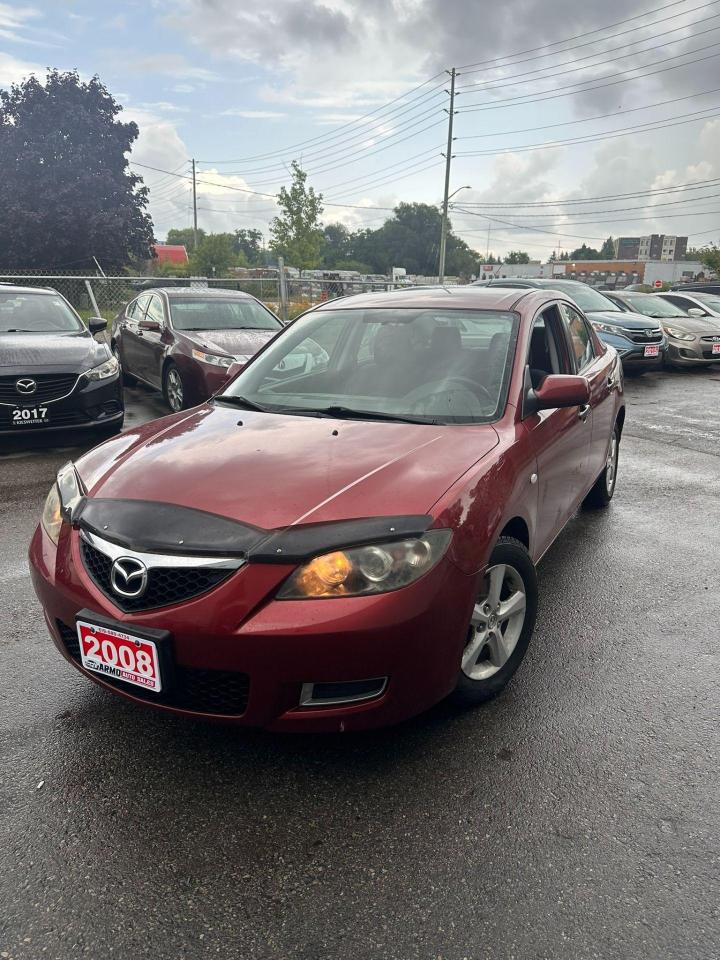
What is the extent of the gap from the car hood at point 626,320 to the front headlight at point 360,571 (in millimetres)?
11259

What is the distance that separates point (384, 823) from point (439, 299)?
2.59m

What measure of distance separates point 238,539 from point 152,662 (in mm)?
449

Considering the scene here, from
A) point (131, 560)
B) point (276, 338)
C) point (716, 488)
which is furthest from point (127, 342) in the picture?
point (131, 560)

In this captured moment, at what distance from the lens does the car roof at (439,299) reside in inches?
142

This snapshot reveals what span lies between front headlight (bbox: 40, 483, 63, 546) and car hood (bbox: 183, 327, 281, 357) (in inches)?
204

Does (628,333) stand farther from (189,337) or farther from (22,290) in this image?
(22,290)

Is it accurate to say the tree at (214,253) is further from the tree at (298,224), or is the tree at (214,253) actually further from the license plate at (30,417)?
the license plate at (30,417)

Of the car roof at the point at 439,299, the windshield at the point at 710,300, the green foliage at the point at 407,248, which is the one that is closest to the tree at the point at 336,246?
the green foliage at the point at 407,248

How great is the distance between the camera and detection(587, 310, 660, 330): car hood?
12.3m

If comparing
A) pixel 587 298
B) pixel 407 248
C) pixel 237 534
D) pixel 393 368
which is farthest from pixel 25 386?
pixel 407 248

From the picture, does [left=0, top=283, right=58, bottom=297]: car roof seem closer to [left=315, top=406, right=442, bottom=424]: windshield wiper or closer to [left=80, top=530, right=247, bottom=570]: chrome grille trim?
[left=315, top=406, right=442, bottom=424]: windshield wiper

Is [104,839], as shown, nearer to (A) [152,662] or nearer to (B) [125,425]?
(A) [152,662]

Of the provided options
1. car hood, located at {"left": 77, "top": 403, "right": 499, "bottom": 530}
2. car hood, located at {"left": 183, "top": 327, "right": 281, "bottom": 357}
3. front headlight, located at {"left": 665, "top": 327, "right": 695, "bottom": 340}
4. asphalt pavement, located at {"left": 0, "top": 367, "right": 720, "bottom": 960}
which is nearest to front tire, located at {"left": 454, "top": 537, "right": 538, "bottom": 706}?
asphalt pavement, located at {"left": 0, "top": 367, "right": 720, "bottom": 960}

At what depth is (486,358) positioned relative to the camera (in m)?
3.29
